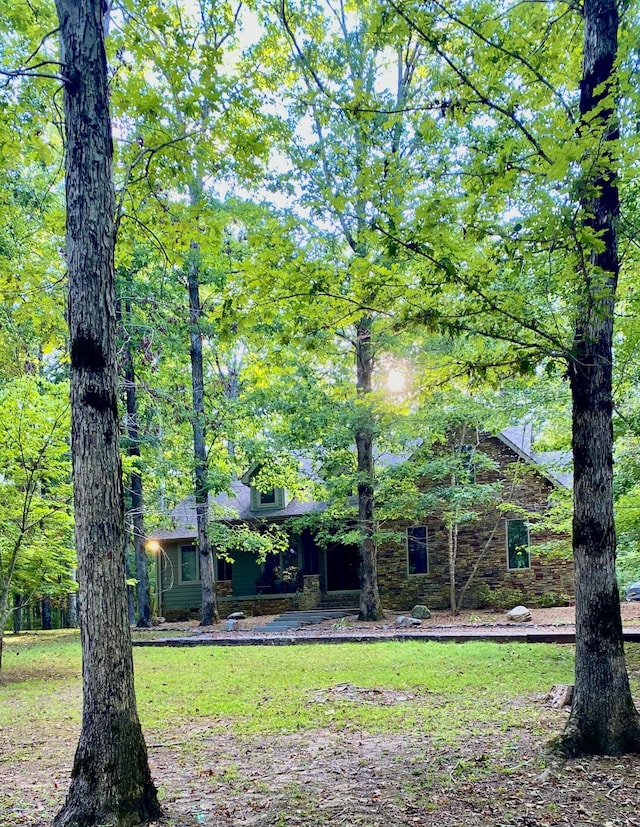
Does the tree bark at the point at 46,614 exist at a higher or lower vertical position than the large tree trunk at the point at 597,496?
lower

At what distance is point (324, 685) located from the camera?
25.6 ft

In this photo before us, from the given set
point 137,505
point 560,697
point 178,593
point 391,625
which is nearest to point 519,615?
point 391,625

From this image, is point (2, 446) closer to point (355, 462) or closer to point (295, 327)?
point (295, 327)

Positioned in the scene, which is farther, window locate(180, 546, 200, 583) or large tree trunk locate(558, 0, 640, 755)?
window locate(180, 546, 200, 583)

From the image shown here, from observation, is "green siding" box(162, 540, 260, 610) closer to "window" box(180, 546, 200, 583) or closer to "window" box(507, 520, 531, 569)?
"window" box(180, 546, 200, 583)

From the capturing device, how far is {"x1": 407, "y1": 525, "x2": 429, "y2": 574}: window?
1827 cm

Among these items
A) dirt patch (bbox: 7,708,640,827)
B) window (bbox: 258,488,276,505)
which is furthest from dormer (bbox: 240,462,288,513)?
dirt patch (bbox: 7,708,640,827)

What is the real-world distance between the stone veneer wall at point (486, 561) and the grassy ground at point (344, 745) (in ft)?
24.8

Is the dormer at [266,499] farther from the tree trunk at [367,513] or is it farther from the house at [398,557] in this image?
the tree trunk at [367,513]

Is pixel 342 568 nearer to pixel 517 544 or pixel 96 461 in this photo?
pixel 517 544

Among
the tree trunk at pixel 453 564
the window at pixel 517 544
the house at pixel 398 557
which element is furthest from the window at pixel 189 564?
the window at pixel 517 544

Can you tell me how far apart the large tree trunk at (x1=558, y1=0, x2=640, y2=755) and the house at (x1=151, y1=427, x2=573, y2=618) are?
10.2 m

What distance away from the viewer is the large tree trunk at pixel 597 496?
4.34 metres

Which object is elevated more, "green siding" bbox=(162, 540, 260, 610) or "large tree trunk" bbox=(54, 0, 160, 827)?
"large tree trunk" bbox=(54, 0, 160, 827)
